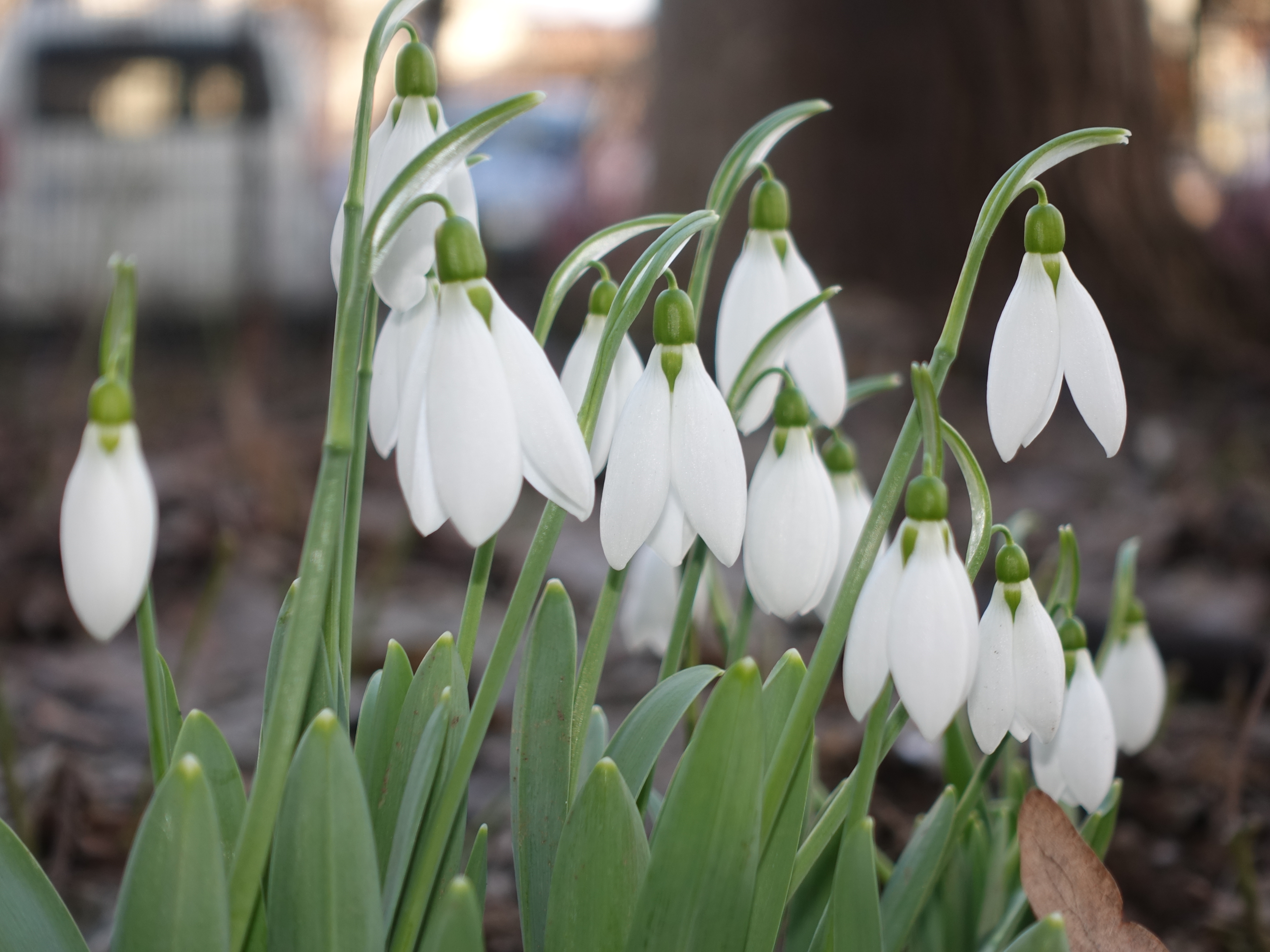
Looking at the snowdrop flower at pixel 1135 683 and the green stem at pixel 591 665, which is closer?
the green stem at pixel 591 665

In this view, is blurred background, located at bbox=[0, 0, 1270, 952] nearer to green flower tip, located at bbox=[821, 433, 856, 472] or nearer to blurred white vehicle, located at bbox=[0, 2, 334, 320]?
blurred white vehicle, located at bbox=[0, 2, 334, 320]

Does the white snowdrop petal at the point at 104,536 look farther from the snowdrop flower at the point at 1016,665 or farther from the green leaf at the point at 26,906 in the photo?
the snowdrop flower at the point at 1016,665

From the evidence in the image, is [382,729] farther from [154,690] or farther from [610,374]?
[610,374]

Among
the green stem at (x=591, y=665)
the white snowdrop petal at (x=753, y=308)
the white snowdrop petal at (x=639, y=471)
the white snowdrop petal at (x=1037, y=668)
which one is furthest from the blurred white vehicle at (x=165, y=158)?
the white snowdrop petal at (x=1037, y=668)

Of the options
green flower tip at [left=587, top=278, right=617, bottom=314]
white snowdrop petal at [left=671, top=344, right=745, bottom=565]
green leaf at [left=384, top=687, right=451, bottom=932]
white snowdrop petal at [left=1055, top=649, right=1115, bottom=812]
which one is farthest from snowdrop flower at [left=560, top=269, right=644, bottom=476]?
white snowdrop petal at [left=1055, top=649, right=1115, bottom=812]

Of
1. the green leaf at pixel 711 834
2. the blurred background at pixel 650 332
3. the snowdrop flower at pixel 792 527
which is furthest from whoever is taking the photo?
the blurred background at pixel 650 332

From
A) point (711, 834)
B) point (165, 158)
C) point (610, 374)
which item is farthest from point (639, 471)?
point (165, 158)

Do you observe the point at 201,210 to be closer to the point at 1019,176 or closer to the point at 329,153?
the point at 1019,176
